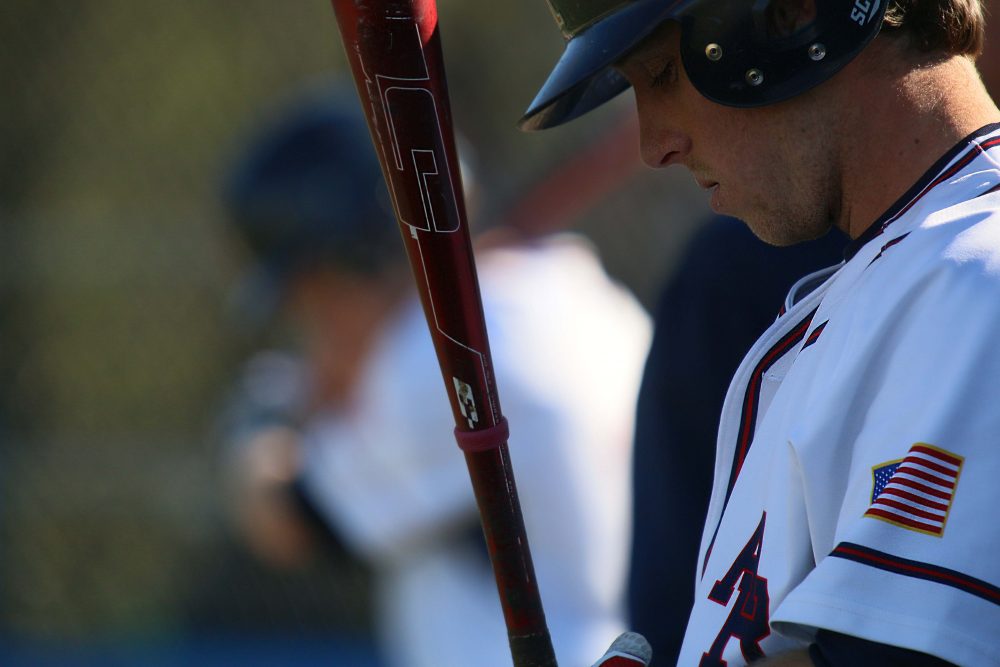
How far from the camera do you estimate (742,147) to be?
1.47 metres

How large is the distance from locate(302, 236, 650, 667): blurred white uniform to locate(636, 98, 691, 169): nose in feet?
3.95

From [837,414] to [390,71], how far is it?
64cm

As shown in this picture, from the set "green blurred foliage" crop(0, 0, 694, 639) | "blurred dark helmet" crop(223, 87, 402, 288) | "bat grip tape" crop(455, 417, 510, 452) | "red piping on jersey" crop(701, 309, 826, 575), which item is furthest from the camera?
"green blurred foliage" crop(0, 0, 694, 639)

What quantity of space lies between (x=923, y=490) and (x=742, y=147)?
55 cm

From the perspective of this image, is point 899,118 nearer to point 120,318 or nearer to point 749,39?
point 749,39

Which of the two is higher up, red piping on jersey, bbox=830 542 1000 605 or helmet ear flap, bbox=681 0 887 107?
helmet ear flap, bbox=681 0 887 107

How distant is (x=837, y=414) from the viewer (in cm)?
118

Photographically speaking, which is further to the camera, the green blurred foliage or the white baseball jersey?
the green blurred foliage

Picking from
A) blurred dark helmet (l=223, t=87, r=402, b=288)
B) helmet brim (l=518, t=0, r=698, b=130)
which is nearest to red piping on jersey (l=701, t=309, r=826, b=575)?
helmet brim (l=518, t=0, r=698, b=130)

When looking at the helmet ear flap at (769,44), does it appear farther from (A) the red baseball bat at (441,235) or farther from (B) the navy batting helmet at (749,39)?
(A) the red baseball bat at (441,235)

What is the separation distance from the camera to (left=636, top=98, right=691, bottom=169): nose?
60.0 inches

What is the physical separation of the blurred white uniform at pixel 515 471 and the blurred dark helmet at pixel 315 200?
0.81 ft

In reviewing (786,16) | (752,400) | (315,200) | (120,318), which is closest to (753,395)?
(752,400)

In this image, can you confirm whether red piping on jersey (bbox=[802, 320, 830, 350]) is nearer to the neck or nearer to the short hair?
the neck
